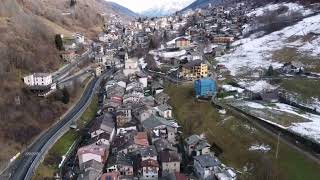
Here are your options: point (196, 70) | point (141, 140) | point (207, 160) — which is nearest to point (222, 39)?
point (196, 70)

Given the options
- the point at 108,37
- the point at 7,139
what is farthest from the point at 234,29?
the point at 7,139

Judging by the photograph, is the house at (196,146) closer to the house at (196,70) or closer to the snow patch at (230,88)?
the snow patch at (230,88)

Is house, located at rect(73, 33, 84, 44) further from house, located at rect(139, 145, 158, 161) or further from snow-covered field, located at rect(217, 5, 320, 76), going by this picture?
house, located at rect(139, 145, 158, 161)

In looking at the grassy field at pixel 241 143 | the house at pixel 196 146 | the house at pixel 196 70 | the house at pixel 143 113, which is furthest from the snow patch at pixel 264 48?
the house at pixel 196 146

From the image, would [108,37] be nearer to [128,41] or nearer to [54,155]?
[128,41]

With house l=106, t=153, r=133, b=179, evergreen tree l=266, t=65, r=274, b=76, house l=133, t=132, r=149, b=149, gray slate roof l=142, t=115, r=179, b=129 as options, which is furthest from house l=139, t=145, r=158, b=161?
evergreen tree l=266, t=65, r=274, b=76

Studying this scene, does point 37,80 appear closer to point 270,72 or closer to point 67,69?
point 67,69
